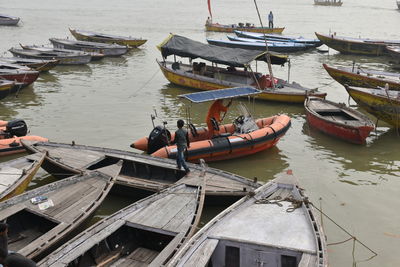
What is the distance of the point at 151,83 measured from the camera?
88.0ft

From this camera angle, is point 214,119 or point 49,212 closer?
point 49,212

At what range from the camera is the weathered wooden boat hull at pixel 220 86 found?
70.1 feet

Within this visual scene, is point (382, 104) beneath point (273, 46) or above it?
beneath

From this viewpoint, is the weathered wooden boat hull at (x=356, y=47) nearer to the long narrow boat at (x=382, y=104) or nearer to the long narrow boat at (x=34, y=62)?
the long narrow boat at (x=382, y=104)

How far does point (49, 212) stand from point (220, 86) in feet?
46.4

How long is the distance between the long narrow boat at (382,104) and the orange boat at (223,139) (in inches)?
167

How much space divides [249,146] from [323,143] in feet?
12.6

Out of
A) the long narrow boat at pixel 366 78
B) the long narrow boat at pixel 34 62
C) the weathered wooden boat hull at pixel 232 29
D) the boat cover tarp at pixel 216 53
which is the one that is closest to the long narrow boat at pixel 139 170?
the boat cover tarp at pixel 216 53

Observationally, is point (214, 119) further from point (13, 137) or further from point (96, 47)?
point (96, 47)

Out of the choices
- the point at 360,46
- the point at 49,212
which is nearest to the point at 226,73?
the point at 49,212

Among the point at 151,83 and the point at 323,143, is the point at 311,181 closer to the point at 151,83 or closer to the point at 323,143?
the point at 323,143

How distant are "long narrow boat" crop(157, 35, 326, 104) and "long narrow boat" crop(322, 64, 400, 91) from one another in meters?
2.86

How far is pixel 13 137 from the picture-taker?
15336 millimetres

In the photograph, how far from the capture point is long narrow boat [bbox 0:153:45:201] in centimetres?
1041
